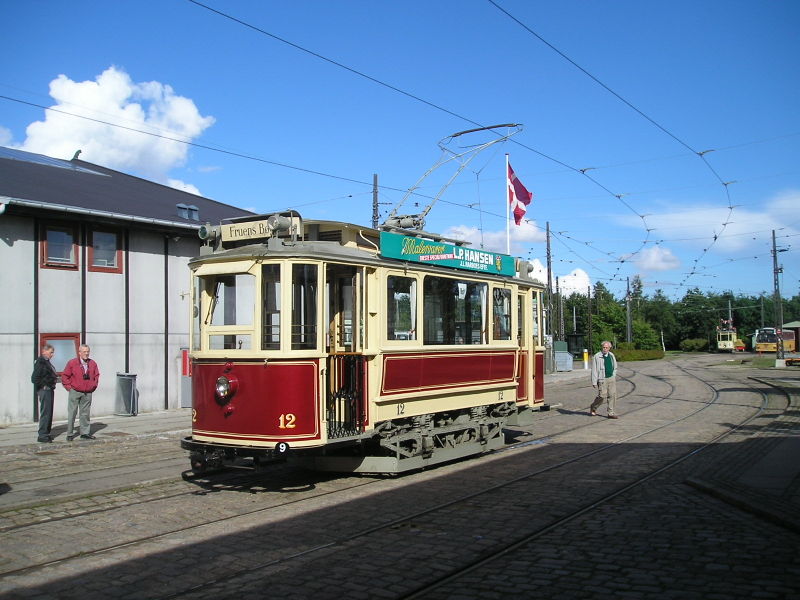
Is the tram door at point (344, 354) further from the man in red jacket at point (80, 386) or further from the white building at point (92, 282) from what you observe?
the white building at point (92, 282)

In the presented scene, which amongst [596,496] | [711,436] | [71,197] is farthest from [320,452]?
[71,197]

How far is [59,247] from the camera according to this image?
653 inches

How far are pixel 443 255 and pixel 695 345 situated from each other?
313 feet

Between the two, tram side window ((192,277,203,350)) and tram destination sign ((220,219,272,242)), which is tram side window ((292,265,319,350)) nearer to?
tram destination sign ((220,219,272,242))

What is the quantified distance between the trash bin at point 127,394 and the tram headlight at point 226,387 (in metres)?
9.61

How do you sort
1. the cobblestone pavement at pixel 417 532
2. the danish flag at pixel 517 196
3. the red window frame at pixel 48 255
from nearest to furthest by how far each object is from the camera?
the cobblestone pavement at pixel 417 532
the red window frame at pixel 48 255
the danish flag at pixel 517 196

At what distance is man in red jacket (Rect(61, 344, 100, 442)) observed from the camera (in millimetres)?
13258

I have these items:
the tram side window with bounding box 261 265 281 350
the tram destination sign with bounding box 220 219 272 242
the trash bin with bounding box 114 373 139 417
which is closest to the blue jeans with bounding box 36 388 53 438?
the trash bin with bounding box 114 373 139 417

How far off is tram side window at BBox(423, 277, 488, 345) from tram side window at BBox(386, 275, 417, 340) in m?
0.25

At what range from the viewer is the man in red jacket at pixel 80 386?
43.5ft

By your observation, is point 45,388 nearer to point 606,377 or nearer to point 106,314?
point 106,314

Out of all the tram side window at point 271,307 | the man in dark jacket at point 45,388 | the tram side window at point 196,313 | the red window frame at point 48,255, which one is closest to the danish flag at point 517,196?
the red window frame at point 48,255

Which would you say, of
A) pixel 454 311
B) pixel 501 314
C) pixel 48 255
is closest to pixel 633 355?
pixel 501 314

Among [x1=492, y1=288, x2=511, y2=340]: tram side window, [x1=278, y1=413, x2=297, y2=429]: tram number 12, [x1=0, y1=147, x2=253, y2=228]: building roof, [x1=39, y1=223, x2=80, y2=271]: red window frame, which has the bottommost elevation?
[x1=278, y1=413, x2=297, y2=429]: tram number 12
